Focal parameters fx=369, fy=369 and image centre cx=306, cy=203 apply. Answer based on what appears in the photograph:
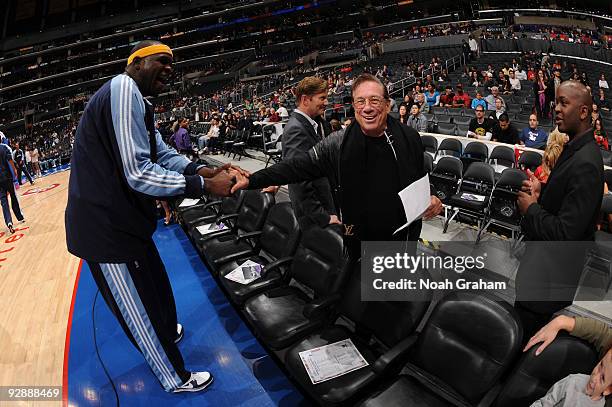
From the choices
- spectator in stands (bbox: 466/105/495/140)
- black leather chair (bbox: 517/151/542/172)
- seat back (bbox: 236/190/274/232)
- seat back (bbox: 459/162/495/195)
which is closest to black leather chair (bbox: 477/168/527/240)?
seat back (bbox: 459/162/495/195)

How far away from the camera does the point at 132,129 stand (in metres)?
1.77

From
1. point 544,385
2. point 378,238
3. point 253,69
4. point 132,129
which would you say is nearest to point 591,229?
point 544,385

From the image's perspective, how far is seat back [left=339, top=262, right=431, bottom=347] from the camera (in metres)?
2.02

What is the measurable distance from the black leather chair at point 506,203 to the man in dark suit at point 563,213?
2.15m

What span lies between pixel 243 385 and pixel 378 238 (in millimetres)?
1417

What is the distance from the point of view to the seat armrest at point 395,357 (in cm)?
179

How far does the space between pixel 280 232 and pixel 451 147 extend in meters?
3.63

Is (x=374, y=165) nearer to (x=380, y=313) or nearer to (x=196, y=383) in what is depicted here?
(x=380, y=313)

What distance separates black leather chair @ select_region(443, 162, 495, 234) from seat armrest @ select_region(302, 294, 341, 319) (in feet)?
7.83

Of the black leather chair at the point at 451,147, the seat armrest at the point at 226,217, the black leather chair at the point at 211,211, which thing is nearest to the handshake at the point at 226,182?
the seat armrest at the point at 226,217

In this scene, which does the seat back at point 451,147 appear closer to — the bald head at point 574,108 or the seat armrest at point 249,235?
the seat armrest at point 249,235

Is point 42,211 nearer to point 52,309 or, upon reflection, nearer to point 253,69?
point 52,309

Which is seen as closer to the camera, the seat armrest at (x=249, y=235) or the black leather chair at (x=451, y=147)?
the seat armrest at (x=249, y=235)

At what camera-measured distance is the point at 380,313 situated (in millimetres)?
2148
